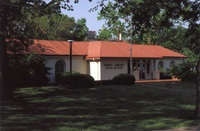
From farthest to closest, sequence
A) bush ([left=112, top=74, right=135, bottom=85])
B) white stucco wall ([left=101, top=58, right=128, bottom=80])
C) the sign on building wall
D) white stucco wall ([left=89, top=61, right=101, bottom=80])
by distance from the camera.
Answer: the sign on building wall, white stucco wall ([left=101, top=58, right=128, bottom=80]), white stucco wall ([left=89, top=61, right=101, bottom=80]), bush ([left=112, top=74, right=135, bottom=85])

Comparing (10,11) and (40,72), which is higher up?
(10,11)

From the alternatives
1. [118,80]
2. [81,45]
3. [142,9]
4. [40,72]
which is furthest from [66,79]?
[142,9]

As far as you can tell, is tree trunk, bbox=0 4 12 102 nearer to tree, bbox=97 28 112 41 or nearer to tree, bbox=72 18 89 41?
tree, bbox=97 28 112 41

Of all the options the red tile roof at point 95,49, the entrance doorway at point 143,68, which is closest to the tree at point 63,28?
the red tile roof at point 95,49

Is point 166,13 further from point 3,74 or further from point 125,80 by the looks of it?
point 125,80

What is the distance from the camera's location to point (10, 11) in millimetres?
16938

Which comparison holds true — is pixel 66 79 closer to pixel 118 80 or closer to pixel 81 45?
pixel 118 80

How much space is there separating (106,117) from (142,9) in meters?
4.24

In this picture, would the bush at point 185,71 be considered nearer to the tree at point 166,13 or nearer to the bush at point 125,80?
the bush at point 125,80

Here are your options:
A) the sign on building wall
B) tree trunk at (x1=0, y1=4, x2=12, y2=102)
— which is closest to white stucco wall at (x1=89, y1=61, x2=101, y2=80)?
the sign on building wall

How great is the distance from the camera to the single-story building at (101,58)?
33.8 m

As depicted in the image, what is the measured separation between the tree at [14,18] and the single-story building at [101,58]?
11.9 meters

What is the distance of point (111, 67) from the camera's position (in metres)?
37.2

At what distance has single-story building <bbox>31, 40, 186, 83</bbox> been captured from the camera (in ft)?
111
